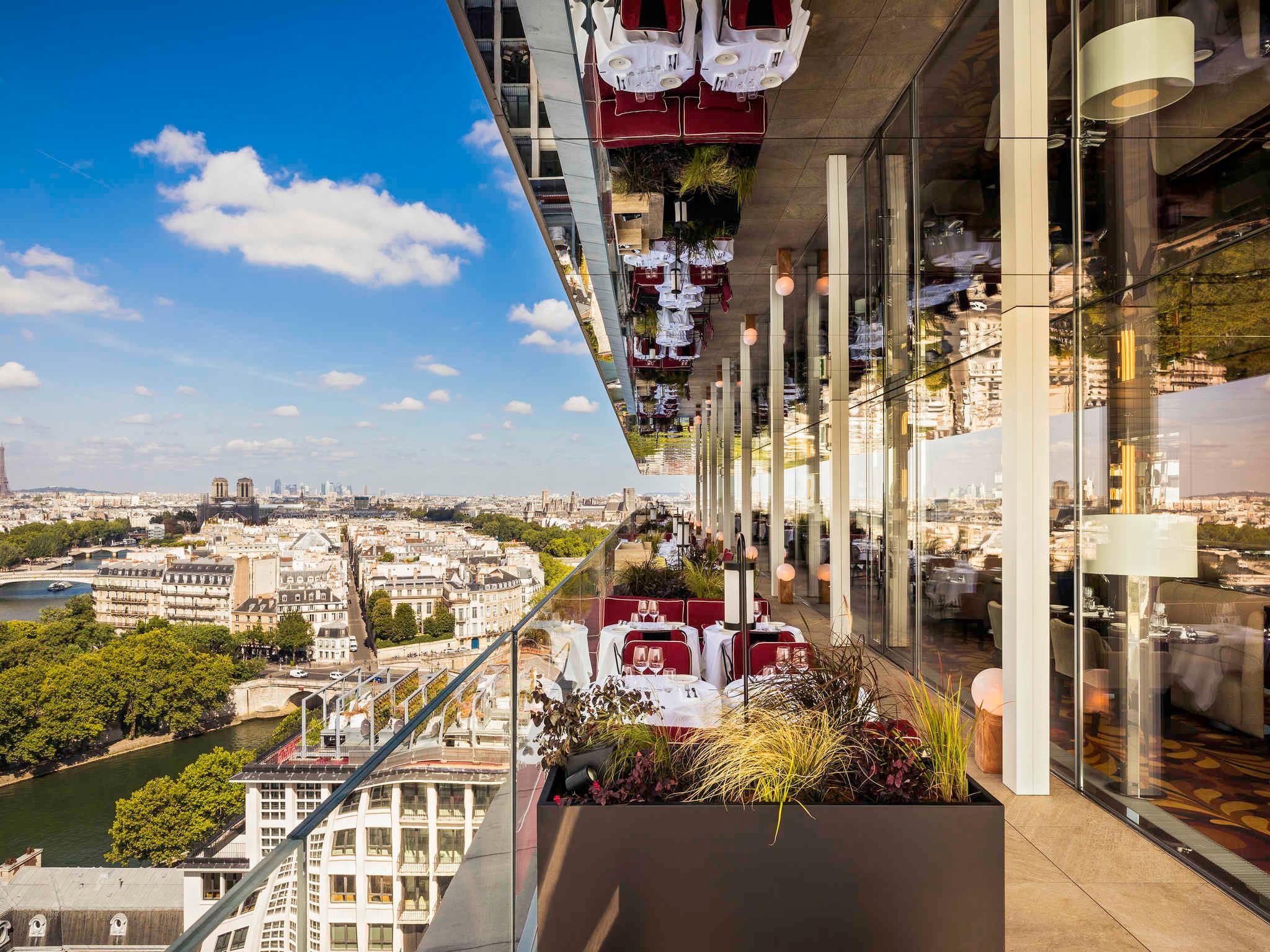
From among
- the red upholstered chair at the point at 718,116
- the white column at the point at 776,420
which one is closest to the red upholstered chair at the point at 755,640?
the red upholstered chair at the point at 718,116

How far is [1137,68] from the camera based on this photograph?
3418 mm

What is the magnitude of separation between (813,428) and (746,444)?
12.3 feet

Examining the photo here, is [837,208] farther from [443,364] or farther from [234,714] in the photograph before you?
[443,364]

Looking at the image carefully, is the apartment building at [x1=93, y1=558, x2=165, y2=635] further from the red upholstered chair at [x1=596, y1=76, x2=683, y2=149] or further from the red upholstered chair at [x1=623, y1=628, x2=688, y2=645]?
the red upholstered chair at [x1=596, y1=76, x2=683, y2=149]

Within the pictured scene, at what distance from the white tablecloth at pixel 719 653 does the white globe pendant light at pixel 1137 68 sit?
364cm

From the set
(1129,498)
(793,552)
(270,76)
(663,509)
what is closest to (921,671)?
(1129,498)

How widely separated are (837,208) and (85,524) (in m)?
17.1

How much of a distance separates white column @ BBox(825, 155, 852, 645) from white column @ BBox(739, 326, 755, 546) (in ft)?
17.1

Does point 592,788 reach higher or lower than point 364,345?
lower

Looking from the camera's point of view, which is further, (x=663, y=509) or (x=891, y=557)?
(x=663, y=509)

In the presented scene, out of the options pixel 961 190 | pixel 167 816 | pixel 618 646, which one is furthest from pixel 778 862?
pixel 167 816

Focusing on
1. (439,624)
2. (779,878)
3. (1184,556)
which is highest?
(1184,556)

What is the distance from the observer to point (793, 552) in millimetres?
11461

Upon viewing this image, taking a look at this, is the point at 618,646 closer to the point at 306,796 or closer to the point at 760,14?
the point at 306,796
